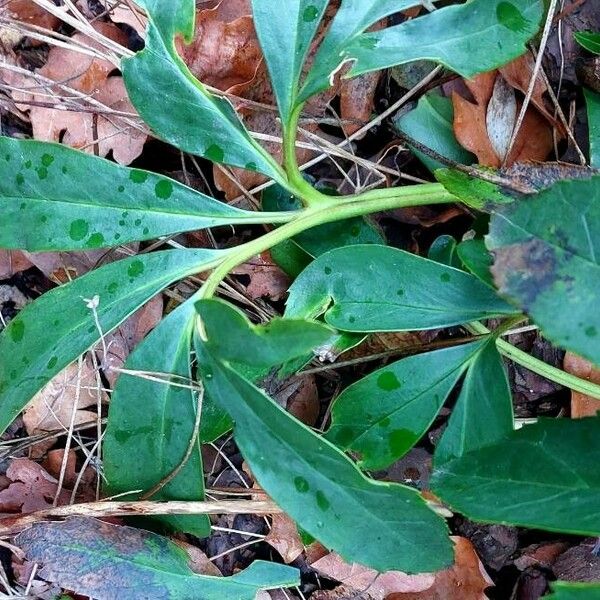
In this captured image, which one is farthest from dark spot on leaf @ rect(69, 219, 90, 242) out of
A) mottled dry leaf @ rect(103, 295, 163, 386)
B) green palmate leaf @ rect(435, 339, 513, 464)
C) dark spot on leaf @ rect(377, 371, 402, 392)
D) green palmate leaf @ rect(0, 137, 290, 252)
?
green palmate leaf @ rect(435, 339, 513, 464)

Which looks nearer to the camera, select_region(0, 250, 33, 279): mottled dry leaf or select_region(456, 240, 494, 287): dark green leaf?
select_region(456, 240, 494, 287): dark green leaf

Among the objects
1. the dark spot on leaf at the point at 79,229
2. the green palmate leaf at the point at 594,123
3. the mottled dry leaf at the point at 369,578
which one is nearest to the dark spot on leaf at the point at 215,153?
the dark spot on leaf at the point at 79,229

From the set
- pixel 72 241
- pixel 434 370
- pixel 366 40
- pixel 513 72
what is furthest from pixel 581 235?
pixel 72 241

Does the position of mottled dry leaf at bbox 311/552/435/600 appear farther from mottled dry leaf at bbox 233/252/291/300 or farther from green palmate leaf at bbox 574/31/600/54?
green palmate leaf at bbox 574/31/600/54

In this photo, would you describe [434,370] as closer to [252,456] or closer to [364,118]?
[252,456]

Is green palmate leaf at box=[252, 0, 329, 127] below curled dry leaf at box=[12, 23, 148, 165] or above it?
above

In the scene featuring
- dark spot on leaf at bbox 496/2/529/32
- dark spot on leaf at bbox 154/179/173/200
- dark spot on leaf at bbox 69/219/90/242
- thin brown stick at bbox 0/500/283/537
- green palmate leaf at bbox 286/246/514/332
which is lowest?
thin brown stick at bbox 0/500/283/537

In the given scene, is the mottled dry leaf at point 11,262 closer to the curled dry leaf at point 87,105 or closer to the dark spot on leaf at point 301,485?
the curled dry leaf at point 87,105

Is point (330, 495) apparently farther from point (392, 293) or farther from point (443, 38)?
point (443, 38)
